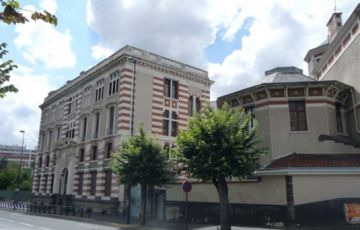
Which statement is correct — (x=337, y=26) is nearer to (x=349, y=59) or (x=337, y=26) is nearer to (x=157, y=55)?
(x=349, y=59)

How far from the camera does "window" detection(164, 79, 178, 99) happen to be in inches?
1436

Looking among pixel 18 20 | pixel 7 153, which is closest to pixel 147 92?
pixel 18 20

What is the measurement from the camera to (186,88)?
37.9 m

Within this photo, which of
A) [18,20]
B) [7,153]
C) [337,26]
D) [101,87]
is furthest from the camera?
[7,153]

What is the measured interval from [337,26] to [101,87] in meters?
24.1

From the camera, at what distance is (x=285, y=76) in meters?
24.5

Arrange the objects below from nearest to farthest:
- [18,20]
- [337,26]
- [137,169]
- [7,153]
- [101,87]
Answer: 1. [18,20]
2. [137,169]
3. [337,26]
4. [101,87]
5. [7,153]

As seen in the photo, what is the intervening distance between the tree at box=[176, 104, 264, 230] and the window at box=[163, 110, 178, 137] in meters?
16.2

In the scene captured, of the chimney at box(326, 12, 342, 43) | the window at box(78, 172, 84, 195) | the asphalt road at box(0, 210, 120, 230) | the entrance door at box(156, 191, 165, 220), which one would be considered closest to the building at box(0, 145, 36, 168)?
the window at box(78, 172, 84, 195)

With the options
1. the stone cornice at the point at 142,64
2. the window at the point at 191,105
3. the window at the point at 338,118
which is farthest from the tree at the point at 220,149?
the window at the point at 191,105

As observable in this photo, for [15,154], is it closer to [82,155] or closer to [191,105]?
[82,155]

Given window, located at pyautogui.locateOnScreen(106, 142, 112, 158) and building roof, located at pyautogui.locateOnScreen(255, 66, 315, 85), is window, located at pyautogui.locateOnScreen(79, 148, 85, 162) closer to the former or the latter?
window, located at pyautogui.locateOnScreen(106, 142, 112, 158)

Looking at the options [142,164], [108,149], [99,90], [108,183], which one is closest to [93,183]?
[108,183]

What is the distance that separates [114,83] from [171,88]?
598 centimetres
